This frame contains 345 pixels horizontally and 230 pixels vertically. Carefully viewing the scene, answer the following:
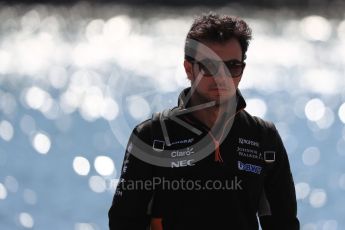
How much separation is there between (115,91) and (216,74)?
22.8ft

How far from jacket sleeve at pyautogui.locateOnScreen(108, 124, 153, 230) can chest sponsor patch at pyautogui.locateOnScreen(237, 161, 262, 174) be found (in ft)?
0.86

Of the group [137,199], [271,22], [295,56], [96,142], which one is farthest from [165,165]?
[271,22]

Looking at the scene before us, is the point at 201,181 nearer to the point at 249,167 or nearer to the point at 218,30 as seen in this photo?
the point at 249,167

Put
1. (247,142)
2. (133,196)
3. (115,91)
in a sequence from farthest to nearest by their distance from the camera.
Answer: (115,91)
(247,142)
(133,196)

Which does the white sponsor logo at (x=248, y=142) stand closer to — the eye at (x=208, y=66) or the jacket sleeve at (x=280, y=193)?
the jacket sleeve at (x=280, y=193)

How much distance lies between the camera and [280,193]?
2293mm

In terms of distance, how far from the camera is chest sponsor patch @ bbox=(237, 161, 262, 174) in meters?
2.24

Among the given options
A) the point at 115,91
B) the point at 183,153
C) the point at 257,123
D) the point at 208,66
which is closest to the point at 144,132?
the point at 183,153

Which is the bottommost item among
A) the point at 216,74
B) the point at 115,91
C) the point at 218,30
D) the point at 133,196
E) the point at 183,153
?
the point at 115,91

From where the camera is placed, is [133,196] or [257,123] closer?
[133,196]

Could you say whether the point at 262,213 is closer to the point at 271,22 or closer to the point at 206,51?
the point at 206,51

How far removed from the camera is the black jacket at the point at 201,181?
218 cm

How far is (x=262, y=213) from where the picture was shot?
2.30 metres

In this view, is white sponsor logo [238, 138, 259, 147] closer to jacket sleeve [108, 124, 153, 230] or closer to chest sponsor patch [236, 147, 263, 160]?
chest sponsor patch [236, 147, 263, 160]
